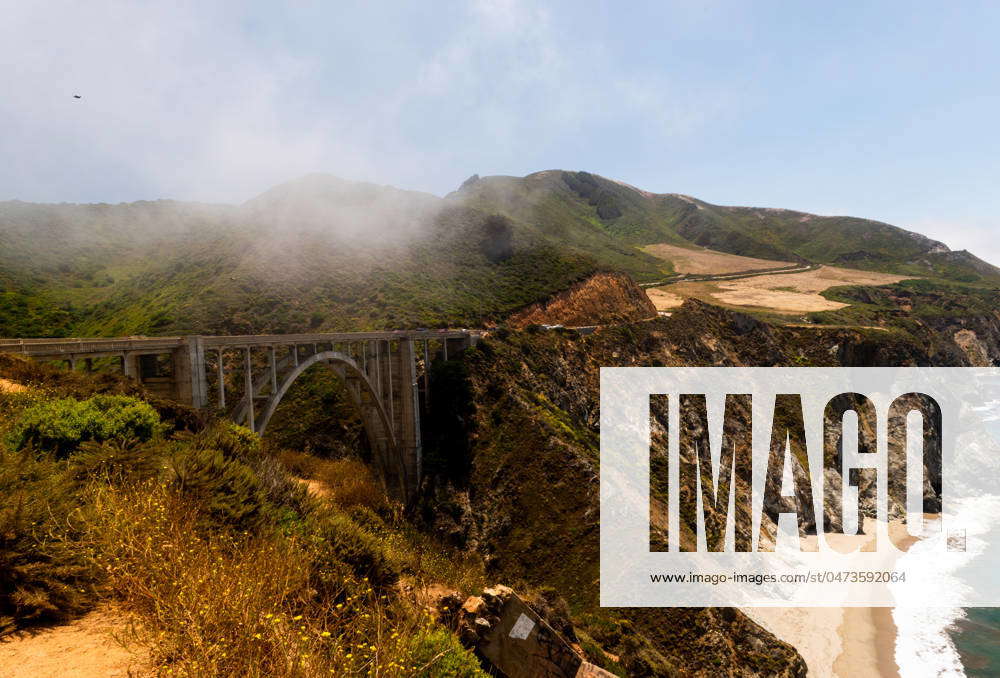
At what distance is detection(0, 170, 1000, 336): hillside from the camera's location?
39.4 meters

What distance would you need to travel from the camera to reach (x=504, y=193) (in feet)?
413

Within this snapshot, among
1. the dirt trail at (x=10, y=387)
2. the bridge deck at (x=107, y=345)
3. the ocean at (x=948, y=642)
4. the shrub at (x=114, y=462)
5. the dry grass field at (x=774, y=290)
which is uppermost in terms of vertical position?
the dry grass field at (x=774, y=290)

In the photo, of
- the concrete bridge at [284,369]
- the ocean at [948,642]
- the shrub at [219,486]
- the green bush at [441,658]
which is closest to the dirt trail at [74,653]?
the shrub at [219,486]

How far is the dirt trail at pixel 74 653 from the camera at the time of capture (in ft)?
12.3

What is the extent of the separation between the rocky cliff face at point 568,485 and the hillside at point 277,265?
11708mm

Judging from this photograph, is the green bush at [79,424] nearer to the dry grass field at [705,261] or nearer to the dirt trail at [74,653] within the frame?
the dirt trail at [74,653]

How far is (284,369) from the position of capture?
2377 centimetres

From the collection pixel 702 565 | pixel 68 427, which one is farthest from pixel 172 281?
pixel 702 565

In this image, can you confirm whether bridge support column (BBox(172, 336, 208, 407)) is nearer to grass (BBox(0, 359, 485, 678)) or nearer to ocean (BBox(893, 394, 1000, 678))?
grass (BBox(0, 359, 485, 678))

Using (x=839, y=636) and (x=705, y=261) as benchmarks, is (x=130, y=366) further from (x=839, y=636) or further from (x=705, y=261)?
(x=705, y=261)

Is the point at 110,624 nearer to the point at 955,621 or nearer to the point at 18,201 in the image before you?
the point at 955,621

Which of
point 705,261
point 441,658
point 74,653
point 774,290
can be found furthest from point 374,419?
point 705,261

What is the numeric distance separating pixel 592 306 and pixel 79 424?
49579 millimetres

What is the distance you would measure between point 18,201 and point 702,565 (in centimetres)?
9437
